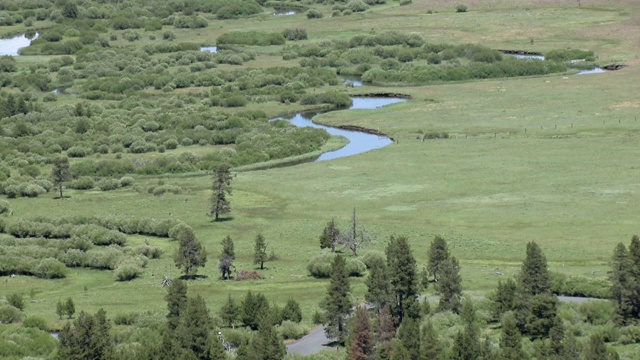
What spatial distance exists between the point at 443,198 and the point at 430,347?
4436cm

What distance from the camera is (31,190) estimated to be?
11556 cm

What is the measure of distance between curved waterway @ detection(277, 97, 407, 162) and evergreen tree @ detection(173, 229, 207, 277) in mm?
40798

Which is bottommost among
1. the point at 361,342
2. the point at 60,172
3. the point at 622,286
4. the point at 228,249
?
the point at 228,249

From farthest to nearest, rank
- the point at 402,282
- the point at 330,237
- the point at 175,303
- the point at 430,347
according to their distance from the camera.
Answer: the point at 330,237, the point at 402,282, the point at 175,303, the point at 430,347

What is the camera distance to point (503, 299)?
252 ft

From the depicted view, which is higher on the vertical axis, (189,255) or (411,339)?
(411,339)

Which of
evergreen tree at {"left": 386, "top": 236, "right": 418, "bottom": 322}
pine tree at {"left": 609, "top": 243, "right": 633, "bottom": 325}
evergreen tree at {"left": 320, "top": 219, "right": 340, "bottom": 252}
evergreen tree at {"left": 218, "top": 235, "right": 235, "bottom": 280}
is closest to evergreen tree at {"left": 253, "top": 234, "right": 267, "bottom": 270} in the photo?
evergreen tree at {"left": 218, "top": 235, "right": 235, "bottom": 280}

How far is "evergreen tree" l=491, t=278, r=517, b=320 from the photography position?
251ft

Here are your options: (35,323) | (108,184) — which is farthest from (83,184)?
(35,323)

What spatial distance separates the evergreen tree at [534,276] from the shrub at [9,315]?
27872mm

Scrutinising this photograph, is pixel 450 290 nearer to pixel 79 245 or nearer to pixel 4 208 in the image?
pixel 79 245

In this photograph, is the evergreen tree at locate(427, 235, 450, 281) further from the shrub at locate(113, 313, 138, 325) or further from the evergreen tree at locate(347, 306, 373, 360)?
the shrub at locate(113, 313, 138, 325)

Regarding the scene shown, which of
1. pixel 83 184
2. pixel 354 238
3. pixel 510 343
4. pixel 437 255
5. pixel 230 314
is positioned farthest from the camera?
pixel 83 184

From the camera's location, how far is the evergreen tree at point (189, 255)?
89062 mm
